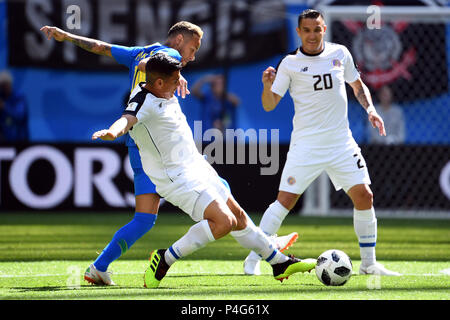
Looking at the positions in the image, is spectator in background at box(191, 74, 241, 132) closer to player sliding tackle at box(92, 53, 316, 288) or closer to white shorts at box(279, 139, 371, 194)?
white shorts at box(279, 139, 371, 194)

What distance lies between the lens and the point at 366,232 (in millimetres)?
6688

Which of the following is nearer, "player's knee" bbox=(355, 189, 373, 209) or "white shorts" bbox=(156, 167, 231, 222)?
"white shorts" bbox=(156, 167, 231, 222)

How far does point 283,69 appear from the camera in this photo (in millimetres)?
6797

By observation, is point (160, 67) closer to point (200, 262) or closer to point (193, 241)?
point (193, 241)

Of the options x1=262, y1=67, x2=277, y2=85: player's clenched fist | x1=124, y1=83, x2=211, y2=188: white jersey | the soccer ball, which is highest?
x1=262, y1=67, x2=277, y2=85: player's clenched fist

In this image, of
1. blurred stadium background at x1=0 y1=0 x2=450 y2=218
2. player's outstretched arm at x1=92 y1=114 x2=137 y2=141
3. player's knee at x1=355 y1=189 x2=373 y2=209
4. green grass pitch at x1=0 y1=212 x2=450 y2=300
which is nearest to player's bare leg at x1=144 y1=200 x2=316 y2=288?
green grass pitch at x1=0 y1=212 x2=450 y2=300

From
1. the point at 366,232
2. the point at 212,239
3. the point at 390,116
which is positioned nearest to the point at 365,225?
the point at 366,232

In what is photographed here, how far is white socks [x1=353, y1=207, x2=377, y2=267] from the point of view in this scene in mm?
6648

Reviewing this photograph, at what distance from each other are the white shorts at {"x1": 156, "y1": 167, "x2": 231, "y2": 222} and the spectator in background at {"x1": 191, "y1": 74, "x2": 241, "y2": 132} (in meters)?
8.12

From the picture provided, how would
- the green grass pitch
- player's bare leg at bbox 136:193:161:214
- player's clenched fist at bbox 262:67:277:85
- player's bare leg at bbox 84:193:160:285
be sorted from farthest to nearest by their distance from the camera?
1. player's clenched fist at bbox 262:67:277:85
2. player's bare leg at bbox 136:193:161:214
3. player's bare leg at bbox 84:193:160:285
4. the green grass pitch

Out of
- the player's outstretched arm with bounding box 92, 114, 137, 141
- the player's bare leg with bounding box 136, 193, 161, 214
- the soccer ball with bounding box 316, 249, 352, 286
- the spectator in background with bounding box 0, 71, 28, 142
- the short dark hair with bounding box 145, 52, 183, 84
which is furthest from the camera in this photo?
the spectator in background with bounding box 0, 71, 28, 142
